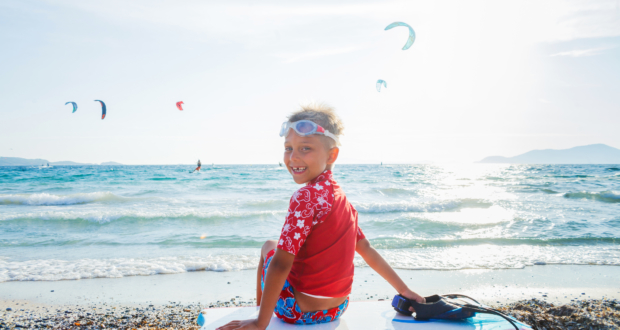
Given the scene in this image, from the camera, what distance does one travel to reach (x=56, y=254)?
6.06 meters

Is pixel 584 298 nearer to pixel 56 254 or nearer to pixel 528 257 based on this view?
pixel 528 257

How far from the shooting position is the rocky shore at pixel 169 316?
3.30 meters

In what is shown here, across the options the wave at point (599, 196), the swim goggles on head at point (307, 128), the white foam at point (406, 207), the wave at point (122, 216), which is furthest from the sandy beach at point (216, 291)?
the wave at point (599, 196)

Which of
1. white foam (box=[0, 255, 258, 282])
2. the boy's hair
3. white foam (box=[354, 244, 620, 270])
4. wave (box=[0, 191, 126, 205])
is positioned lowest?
wave (box=[0, 191, 126, 205])

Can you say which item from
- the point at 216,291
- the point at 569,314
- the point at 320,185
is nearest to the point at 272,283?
the point at 320,185

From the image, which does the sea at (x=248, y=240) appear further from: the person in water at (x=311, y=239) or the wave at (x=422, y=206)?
the person in water at (x=311, y=239)

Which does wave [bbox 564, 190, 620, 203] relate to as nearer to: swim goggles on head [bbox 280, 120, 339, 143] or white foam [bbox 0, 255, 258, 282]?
white foam [bbox 0, 255, 258, 282]

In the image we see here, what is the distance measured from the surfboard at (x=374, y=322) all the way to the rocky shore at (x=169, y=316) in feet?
4.67

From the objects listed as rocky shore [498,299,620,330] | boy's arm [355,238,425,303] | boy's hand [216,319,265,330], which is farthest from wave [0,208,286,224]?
boy's hand [216,319,265,330]

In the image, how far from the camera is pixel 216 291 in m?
4.36

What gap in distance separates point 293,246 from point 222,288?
10.6 ft

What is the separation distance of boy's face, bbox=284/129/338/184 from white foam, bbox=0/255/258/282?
386cm

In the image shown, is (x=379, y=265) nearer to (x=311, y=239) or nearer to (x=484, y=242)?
(x=311, y=239)

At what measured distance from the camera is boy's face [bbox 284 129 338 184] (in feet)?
5.80
